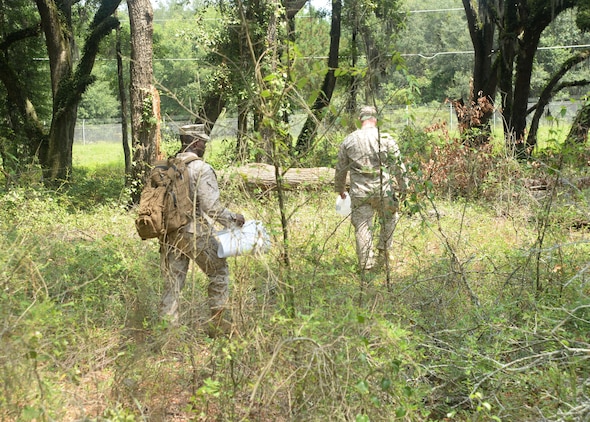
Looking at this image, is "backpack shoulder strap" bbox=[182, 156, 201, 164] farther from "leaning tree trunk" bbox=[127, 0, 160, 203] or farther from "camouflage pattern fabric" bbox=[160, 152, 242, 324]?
"leaning tree trunk" bbox=[127, 0, 160, 203]

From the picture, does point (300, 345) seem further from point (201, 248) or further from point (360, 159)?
point (360, 159)

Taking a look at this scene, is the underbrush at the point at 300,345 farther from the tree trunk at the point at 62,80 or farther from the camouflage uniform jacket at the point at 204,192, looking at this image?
the tree trunk at the point at 62,80

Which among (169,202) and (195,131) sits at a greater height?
(195,131)

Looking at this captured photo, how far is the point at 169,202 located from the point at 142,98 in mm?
7072

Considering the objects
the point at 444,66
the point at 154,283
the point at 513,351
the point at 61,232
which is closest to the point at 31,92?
the point at 61,232

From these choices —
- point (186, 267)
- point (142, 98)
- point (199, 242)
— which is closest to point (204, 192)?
point (199, 242)

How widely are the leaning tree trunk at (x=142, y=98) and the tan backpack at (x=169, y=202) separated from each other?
21.4 ft

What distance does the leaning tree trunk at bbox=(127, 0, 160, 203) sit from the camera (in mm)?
12461

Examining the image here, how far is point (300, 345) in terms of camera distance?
4.07 m

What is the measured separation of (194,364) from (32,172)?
29.7ft

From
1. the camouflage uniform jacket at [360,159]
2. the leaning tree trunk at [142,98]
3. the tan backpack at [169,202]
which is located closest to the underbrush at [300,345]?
the tan backpack at [169,202]

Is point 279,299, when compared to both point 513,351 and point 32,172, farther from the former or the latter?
point 32,172

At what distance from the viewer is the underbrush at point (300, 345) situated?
153 inches

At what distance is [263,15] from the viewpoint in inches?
658
